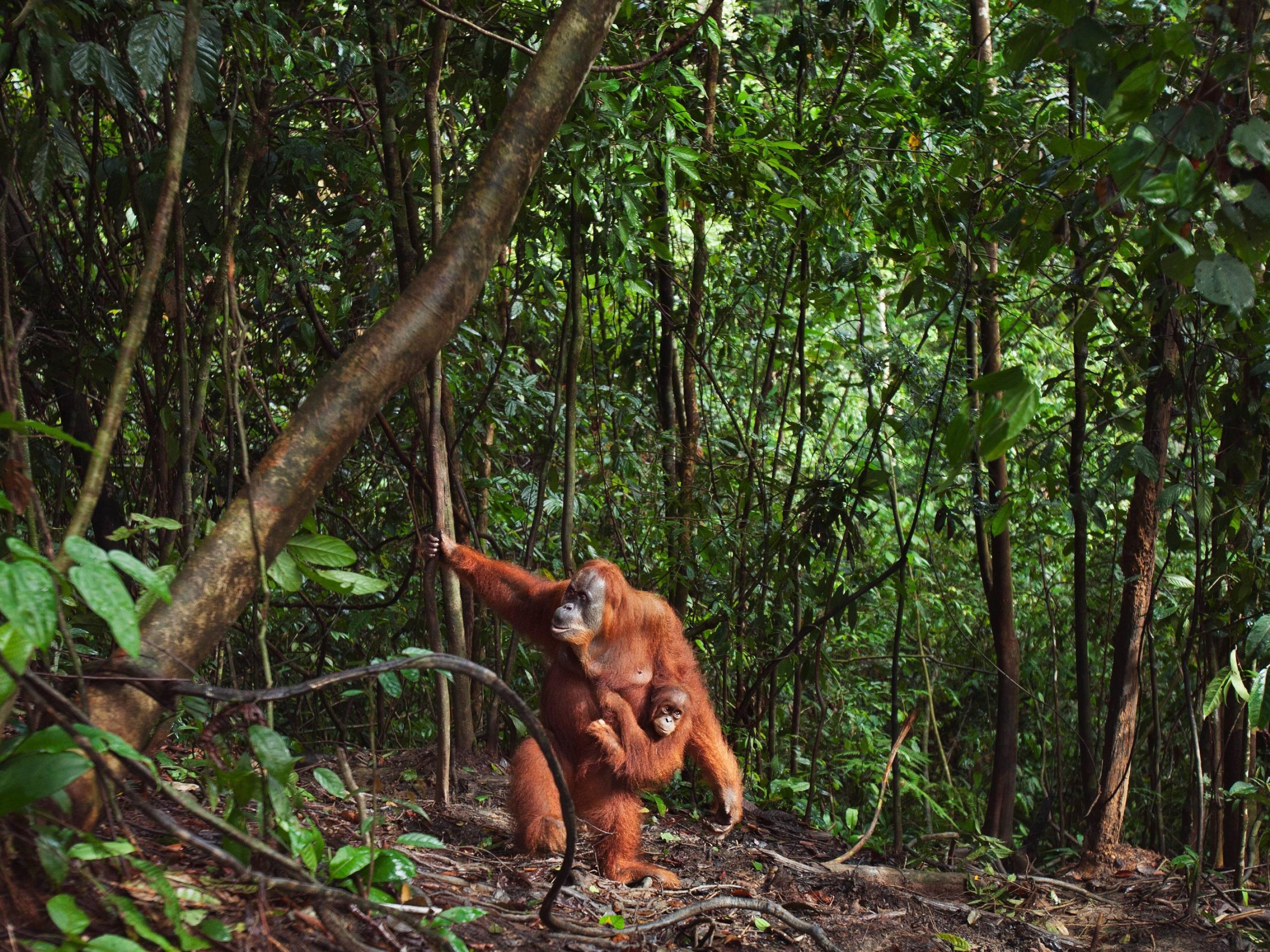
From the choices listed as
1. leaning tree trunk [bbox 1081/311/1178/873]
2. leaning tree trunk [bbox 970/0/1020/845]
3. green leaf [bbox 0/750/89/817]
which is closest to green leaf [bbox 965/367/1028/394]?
green leaf [bbox 0/750/89/817]

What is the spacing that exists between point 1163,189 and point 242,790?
1.92m

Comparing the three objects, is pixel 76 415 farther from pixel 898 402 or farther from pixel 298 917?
pixel 898 402

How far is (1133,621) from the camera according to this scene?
390 cm

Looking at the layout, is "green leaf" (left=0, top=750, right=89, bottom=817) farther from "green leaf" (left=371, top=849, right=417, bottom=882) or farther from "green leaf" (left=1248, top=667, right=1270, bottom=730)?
"green leaf" (left=1248, top=667, right=1270, bottom=730)

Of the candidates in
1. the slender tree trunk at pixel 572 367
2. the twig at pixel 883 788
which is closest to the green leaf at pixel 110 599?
the slender tree trunk at pixel 572 367

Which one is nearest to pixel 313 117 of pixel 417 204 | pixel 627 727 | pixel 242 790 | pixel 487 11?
pixel 417 204

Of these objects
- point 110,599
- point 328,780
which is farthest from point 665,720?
point 110,599

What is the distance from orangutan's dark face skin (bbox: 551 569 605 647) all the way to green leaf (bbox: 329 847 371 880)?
1650 mm

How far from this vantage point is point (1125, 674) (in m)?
3.88

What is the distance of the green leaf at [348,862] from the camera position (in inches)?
78.2

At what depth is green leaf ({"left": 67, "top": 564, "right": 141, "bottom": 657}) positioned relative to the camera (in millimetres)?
1484

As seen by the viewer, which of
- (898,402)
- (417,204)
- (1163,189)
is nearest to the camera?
(1163,189)

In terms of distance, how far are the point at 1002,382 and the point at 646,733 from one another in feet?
8.62

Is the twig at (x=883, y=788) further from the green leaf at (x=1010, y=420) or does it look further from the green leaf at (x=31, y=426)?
the green leaf at (x=31, y=426)
